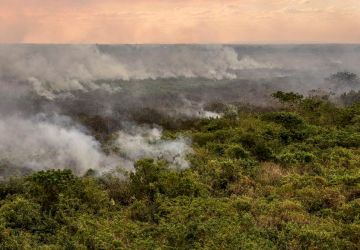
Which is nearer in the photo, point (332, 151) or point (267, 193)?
point (267, 193)

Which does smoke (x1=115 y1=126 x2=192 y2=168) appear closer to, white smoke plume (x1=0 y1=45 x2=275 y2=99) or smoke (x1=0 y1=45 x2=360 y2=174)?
smoke (x1=0 y1=45 x2=360 y2=174)

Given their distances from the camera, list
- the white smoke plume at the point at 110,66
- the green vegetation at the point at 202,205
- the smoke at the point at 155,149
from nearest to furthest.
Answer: the green vegetation at the point at 202,205, the smoke at the point at 155,149, the white smoke plume at the point at 110,66

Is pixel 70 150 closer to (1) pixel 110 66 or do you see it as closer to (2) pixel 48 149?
(2) pixel 48 149

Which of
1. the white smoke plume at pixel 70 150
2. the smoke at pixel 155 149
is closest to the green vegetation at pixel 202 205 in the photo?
the smoke at pixel 155 149

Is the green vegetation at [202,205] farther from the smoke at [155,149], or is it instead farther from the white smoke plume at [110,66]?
the white smoke plume at [110,66]

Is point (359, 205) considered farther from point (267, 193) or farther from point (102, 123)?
point (102, 123)

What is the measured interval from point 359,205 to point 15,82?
59388 millimetres

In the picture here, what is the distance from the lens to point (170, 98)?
69.4 meters

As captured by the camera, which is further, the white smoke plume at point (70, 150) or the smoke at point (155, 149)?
the smoke at point (155, 149)

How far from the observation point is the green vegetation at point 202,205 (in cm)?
1348

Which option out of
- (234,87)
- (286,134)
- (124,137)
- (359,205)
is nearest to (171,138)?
(124,137)

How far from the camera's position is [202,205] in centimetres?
1605

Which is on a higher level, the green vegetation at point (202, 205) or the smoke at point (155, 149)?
the smoke at point (155, 149)

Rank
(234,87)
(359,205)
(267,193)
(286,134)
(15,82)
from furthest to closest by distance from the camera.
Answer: (234,87) < (15,82) < (286,134) < (267,193) < (359,205)
